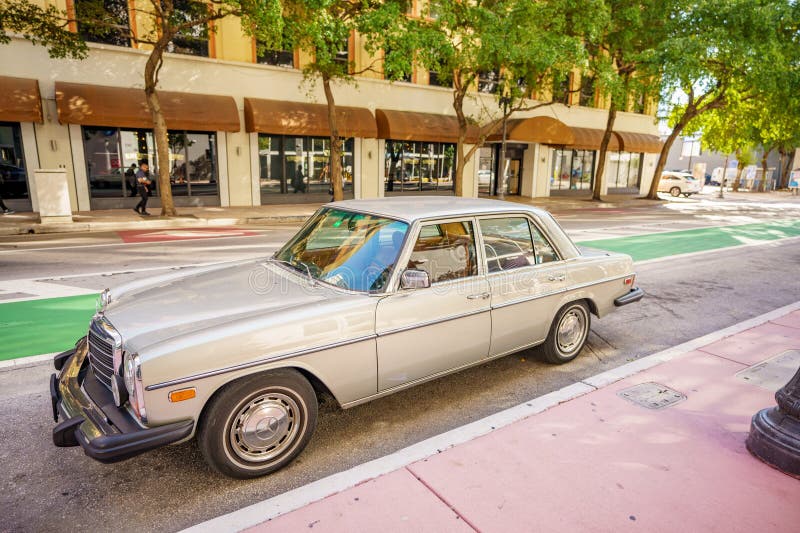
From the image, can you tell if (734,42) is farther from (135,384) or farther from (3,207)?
(3,207)

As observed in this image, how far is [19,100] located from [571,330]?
18.4 metres

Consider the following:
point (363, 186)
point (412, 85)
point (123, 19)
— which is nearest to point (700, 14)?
point (412, 85)

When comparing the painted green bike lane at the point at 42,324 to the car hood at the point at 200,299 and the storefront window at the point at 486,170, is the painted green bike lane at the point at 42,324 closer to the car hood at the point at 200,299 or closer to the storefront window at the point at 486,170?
the car hood at the point at 200,299

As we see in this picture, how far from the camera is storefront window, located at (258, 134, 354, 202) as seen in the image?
71.6ft

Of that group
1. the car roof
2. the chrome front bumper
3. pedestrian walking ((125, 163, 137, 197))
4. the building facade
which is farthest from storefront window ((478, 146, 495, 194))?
the chrome front bumper

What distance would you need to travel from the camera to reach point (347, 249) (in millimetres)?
3967

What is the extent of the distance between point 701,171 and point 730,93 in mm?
21358

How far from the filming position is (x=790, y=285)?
29.6ft

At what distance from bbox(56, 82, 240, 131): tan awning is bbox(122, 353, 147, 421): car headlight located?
17357mm

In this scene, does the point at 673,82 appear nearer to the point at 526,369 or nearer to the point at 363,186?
the point at 363,186

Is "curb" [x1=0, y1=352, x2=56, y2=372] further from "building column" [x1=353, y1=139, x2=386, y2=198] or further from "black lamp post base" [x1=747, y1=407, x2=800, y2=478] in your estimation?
"building column" [x1=353, y1=139, x2=386, y2=198]

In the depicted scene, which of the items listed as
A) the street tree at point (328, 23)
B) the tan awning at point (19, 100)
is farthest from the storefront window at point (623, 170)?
the tan awning at point (19, 100)

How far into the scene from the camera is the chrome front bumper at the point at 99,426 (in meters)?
2.66

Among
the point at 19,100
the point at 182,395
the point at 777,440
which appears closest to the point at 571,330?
the point at 777,440
